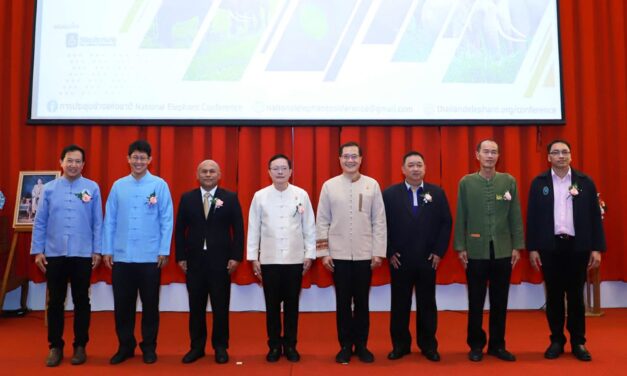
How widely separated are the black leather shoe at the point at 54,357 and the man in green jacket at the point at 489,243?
283 centimetres

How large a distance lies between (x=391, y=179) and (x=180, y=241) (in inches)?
101

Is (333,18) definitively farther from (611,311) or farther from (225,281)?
(611,311)

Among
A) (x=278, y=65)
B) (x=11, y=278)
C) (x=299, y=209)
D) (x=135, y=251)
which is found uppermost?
(x=278, y=65)

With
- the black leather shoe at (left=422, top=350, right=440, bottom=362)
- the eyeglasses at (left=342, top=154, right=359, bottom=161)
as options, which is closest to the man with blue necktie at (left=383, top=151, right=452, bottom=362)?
the black leather shoe at (left=422, top=350, right=440, bottom=362)

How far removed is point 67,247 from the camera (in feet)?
10.7

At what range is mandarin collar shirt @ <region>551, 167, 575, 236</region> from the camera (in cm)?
336

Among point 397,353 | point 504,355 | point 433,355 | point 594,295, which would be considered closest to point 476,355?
point 504,355

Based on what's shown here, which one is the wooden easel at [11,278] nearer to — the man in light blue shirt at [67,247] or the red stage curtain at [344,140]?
the red stage curtain at [344,140]

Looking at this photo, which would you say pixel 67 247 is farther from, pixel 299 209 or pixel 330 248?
pixel 330 248

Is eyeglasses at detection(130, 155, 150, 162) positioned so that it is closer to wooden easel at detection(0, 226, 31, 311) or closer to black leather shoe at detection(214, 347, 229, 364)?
black leather shoe at detection(214, 347, 229, 364)

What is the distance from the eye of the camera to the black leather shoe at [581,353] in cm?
328

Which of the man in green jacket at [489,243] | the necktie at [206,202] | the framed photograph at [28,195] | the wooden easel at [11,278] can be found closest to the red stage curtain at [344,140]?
the wooden easel at [11,278]

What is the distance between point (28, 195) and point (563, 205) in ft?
15.7

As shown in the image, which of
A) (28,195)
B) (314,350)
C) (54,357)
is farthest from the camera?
(28,195)
